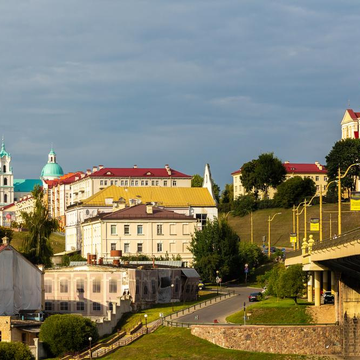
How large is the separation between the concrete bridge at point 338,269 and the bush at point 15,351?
893 inches

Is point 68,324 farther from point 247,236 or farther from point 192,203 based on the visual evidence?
point 247,236

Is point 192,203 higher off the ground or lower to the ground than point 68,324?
higher

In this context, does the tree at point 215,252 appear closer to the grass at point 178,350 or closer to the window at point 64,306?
the window at point 64,306

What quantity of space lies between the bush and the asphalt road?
43.2 feet

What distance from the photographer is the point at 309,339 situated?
78.2m

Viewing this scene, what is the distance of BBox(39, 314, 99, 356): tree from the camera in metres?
84.1

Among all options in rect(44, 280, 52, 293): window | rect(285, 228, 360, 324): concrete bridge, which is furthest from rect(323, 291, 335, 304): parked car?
rect(44, 280, 52, 293): window

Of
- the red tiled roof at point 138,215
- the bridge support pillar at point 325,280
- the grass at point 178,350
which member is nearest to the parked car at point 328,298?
the bridge support pillar at point 325,280

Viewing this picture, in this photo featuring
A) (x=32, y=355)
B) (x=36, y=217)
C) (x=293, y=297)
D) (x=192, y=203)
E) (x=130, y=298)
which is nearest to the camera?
(x=32, y=355)

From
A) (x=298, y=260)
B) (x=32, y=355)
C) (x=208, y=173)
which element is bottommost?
(x=32, y=355)

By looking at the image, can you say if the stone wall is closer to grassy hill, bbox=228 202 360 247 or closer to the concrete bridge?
the concrete bridge

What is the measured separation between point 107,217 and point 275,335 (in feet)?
236

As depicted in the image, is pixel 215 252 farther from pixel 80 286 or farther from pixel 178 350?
pixel 178 350

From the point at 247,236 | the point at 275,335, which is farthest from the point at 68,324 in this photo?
the point at 247,236
